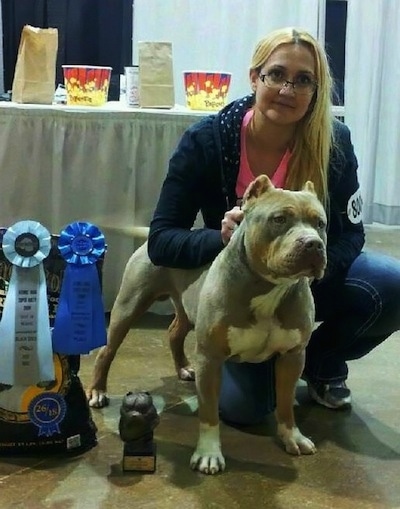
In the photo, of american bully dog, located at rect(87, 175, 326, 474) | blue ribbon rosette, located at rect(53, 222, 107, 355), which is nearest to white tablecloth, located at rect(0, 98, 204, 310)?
american bully dog, located at rect(87, 175, 326, 474)

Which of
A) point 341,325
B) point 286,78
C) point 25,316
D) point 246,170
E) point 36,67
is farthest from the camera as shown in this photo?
point 36,67

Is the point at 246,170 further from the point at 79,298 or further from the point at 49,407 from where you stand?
the point at 49,407

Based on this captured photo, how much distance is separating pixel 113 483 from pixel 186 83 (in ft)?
4.89

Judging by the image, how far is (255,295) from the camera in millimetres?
1489

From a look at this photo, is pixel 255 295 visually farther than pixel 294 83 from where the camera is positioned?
No

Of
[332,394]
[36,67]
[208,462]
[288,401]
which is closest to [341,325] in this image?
[332,394]

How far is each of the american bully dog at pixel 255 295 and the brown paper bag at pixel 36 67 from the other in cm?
88

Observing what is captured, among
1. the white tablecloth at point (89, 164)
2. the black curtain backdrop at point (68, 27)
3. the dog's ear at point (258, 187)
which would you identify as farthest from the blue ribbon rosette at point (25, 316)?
the black curtain backdrop at point (68, 27)

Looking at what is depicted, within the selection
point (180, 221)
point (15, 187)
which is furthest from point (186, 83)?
point (180, 221)

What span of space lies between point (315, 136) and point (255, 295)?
41cm

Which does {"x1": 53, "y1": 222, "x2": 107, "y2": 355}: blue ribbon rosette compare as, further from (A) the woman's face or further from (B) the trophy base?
(A) the woman's face

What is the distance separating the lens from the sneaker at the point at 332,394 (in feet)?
6.17

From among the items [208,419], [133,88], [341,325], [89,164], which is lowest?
[208,419]

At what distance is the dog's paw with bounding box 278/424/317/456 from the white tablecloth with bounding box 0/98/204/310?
1.03 metres
